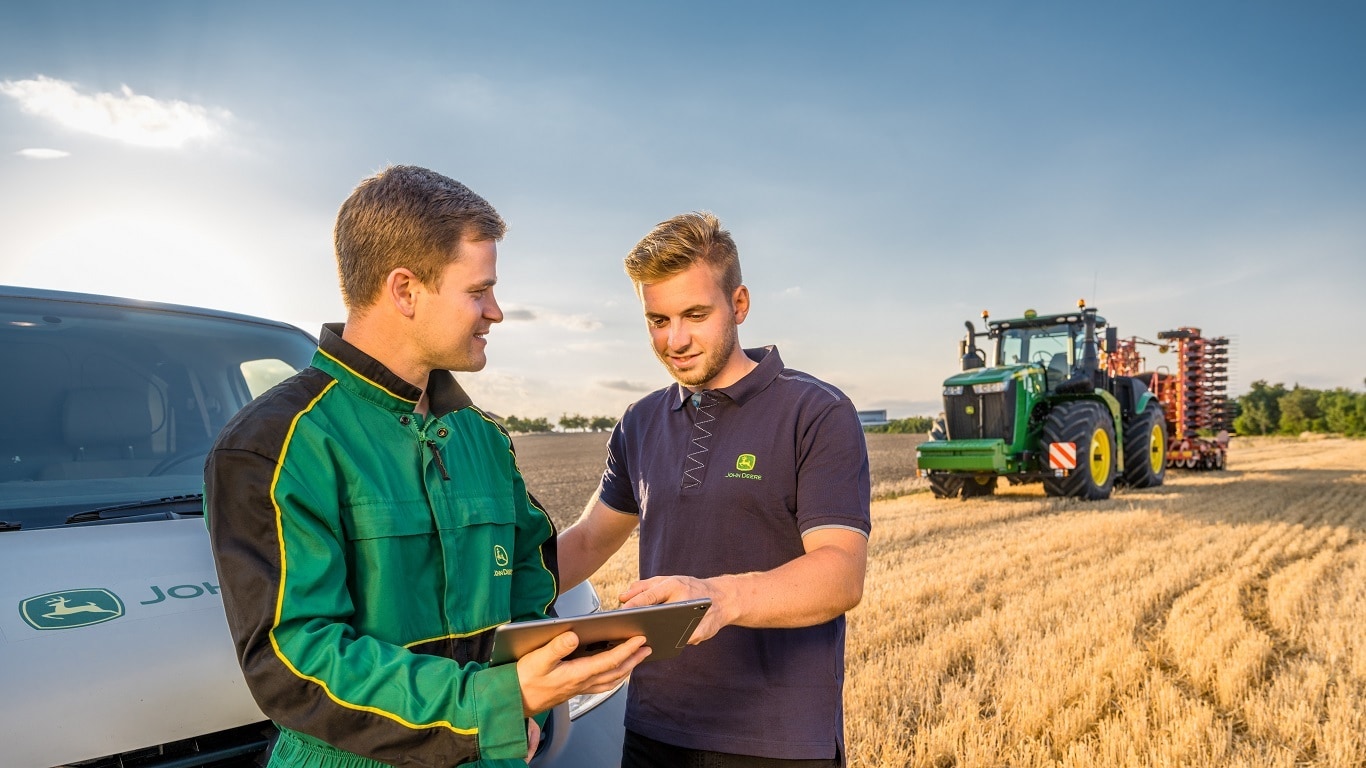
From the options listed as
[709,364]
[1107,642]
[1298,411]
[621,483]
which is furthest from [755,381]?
[1298,411]

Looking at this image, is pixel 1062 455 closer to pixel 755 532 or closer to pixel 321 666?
pixel 755 532

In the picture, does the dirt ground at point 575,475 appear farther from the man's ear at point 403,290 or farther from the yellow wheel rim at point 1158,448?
the man's ear at point 403,290

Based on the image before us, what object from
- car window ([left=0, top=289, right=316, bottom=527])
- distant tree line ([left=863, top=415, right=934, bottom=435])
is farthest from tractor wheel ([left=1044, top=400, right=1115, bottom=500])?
distant tree line ([left=863, top=415, right=934, bottom=435])

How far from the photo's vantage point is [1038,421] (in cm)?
1348

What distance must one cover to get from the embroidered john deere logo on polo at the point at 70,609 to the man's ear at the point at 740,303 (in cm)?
150

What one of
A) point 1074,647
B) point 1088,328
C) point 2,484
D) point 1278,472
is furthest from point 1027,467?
point 2,484

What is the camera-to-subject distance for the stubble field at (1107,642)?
388 centimetres

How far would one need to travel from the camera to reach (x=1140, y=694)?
14.5 feet

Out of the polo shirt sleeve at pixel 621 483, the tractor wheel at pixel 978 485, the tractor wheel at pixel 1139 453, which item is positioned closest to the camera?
the polo shirt sleeve at pixel 621 483

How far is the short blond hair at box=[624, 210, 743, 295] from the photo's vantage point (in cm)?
210

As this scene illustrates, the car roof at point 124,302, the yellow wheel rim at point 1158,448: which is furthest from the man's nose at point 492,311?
the yellow wheel rim at point 1158,448

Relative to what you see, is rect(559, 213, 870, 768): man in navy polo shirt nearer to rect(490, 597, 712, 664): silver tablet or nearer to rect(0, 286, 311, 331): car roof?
rect(490, 597, 712, 664): silver tablet

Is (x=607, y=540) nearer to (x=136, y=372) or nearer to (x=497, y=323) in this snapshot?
(x=497, y=323)

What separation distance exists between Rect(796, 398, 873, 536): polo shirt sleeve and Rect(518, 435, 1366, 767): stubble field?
2044mm
